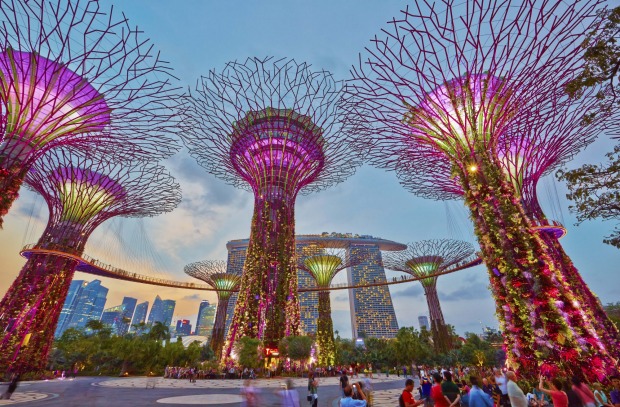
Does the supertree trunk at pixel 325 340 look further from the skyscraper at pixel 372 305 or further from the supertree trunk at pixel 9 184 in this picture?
the skyscraper at pixel 372 305

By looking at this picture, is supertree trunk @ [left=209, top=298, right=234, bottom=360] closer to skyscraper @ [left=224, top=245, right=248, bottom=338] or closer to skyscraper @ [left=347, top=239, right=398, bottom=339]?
skyscraper @ [left=224, top=245, right=248, bottom=338]

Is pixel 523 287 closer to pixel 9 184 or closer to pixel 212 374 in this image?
pixel 9 184

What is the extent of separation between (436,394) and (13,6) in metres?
13.5

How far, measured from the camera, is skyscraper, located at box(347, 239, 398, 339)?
10044 centimetres

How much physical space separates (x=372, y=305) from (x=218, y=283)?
77.8 meters

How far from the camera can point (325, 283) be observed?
32.4m

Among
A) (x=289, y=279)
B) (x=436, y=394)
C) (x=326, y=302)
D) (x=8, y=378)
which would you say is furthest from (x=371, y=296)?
(x=436, y=394)

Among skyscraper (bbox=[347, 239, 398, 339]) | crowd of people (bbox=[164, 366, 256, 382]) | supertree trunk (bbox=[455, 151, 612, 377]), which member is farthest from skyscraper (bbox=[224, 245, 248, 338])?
supertree trunk (bbox=[455, 151, 612, 377])

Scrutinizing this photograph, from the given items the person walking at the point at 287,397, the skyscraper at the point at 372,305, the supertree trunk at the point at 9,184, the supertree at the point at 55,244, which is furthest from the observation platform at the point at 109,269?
the skyscraper at the point at 372,305

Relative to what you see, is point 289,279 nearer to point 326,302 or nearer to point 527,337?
point 326,302

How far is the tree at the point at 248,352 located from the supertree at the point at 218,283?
20524mm

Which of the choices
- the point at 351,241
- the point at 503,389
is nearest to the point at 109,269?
the point at 503,389

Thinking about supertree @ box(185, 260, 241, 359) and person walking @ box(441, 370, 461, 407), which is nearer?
person walking @ box(441, 370, 461, 407)

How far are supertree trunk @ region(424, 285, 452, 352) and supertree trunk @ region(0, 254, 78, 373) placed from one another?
34.8 meters
